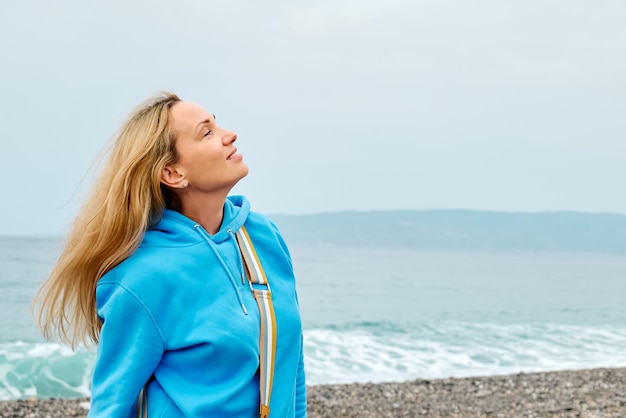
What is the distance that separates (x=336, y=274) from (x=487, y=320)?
83.3 ft

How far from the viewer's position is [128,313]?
178cm

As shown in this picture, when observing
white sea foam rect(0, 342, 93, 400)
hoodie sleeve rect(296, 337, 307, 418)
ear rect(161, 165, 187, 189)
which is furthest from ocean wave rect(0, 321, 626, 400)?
ear rect(161, 165, 187, 189)

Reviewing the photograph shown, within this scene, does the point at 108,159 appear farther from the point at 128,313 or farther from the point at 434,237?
the point at 434,237

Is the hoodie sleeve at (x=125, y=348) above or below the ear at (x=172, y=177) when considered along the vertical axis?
below

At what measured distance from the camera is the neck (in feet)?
6.29

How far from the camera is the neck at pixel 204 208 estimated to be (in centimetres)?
192

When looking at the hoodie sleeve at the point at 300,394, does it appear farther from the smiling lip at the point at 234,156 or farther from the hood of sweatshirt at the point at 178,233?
the smiling lip at the point at 234,156

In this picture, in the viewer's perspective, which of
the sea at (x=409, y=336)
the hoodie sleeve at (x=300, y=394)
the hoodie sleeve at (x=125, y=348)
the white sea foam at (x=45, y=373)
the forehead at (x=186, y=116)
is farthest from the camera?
the sea at (x=409, y=336)

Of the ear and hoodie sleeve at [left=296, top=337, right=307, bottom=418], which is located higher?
the ear

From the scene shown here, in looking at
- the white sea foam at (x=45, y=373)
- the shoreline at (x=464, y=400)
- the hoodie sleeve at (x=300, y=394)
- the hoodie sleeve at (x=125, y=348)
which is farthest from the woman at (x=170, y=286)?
the white sea foam at (x=45, y=373)

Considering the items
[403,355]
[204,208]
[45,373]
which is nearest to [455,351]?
[403,355]

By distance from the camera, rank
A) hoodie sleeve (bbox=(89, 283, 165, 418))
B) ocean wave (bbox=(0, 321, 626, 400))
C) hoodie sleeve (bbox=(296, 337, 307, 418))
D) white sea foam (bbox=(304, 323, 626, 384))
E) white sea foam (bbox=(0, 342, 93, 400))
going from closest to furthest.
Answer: hoodie sleeve (bbox=(89, 283, 165, 418)) < hoodie sleeve (bbox=(296, 337, 307, 418)) < white sea foam (bbox=(0, 342, 93, 400)) < ocean wave (bbox=(0, 321, 626, 400)) < white sea foam (bbox=(304, 323, 626, 384))

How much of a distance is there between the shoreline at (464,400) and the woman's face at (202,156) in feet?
17.5

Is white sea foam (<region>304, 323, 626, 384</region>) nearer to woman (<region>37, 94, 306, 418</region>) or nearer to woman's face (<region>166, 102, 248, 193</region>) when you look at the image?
woman (<region>37, 94, 306, 418</region>)
